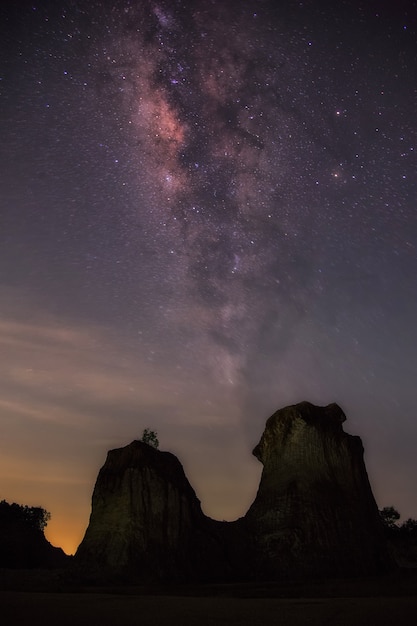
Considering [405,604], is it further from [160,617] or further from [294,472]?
[294,472]

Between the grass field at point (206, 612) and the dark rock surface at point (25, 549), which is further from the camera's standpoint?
the dark rock surface at point (25, 549)

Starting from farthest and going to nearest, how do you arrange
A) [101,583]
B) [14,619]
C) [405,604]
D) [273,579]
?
1. [273,579]
2. [101,583]
3. [405,604]
4. [14,619]

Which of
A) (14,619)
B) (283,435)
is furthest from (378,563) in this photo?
(14,619)

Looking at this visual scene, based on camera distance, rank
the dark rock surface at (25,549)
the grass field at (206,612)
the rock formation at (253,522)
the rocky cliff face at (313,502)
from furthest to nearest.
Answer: the dark rock surface at (25,549) < the rocky cliff face at (313,502) < the rock formation at (253,522) < the grass field at (206,612)

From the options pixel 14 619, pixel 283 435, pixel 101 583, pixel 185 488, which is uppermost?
pixel 283 435

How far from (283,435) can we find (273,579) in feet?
30.6

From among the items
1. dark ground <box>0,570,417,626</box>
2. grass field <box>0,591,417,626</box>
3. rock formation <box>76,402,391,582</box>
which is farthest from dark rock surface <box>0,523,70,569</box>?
grass field <box>0,591,417,626</box>

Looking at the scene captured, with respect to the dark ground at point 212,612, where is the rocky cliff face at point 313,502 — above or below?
above

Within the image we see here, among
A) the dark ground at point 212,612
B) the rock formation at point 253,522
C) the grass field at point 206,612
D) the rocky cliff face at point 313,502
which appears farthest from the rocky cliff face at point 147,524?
the grass field at point 206,612

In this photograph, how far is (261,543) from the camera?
30734 mm

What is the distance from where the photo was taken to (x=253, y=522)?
32250 millimetres

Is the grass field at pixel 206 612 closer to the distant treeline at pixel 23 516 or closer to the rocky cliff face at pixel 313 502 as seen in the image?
the rocky cliff face at pixel 313 502

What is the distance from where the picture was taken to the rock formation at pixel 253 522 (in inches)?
1126

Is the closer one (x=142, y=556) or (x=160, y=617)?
(x=160, y=617)
